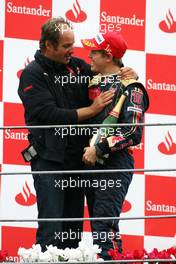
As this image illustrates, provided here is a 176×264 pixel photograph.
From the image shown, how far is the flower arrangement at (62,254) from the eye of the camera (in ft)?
23.5

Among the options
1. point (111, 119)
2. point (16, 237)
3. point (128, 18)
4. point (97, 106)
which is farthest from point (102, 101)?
point (128, 18)

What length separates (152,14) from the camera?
9758 millimetres

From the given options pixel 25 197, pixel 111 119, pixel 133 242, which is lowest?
pixel 133 242

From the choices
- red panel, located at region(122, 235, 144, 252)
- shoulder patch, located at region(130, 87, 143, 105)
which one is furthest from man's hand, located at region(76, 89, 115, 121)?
red panel, located at region(122, 235, 144, 252)

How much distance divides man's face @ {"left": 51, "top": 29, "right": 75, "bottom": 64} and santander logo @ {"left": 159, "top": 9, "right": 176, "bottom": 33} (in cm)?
177

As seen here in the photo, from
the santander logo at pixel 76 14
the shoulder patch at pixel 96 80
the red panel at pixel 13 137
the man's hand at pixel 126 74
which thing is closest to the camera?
the man's hand at pixel 126 74

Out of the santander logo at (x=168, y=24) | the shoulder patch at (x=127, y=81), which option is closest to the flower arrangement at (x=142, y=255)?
the shoulder patch at (x=127, y=81)

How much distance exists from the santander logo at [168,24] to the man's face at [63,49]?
1.77 m

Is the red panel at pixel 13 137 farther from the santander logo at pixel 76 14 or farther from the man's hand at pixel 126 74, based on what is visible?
the man's hand at pixel 126 74

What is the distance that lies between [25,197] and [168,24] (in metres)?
1.50

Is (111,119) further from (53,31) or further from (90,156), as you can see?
(53,31)

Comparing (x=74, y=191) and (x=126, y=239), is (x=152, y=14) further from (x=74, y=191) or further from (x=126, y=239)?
(x=74, y=191)

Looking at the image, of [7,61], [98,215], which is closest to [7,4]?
[7,61]

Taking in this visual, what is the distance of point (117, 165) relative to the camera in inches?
306
